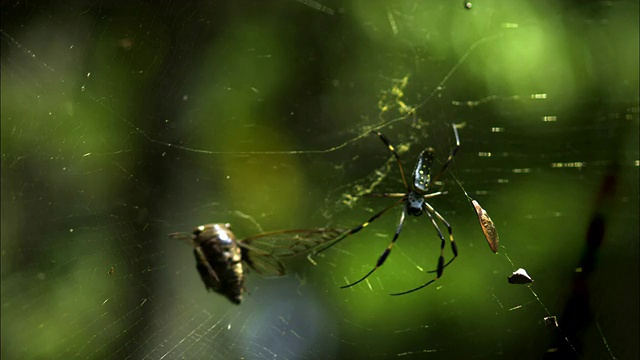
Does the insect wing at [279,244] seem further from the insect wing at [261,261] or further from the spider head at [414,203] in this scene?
the spider head at [414,203]

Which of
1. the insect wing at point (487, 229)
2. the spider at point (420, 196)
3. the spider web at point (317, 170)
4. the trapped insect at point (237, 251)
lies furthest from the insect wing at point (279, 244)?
the insect wing at point (487, 229)

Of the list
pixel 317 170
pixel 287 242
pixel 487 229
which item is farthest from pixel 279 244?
pixel 317 170

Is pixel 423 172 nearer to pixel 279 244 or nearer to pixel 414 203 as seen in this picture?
pixel 414 203

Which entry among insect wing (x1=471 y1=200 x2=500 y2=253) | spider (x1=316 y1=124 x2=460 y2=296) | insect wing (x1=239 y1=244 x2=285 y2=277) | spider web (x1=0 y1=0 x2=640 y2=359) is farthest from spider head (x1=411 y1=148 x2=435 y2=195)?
insect wing (x1=239 y1=244 x2=285 y2=277)

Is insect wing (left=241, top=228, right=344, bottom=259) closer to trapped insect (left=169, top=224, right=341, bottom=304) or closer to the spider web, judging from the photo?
trapped insect (left=169, top=224, right=341, bottom=304)

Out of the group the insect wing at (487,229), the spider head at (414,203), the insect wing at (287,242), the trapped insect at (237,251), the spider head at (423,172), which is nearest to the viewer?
the insect wing at (487,229)

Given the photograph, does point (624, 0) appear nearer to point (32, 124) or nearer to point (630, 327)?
point (630, 327)
